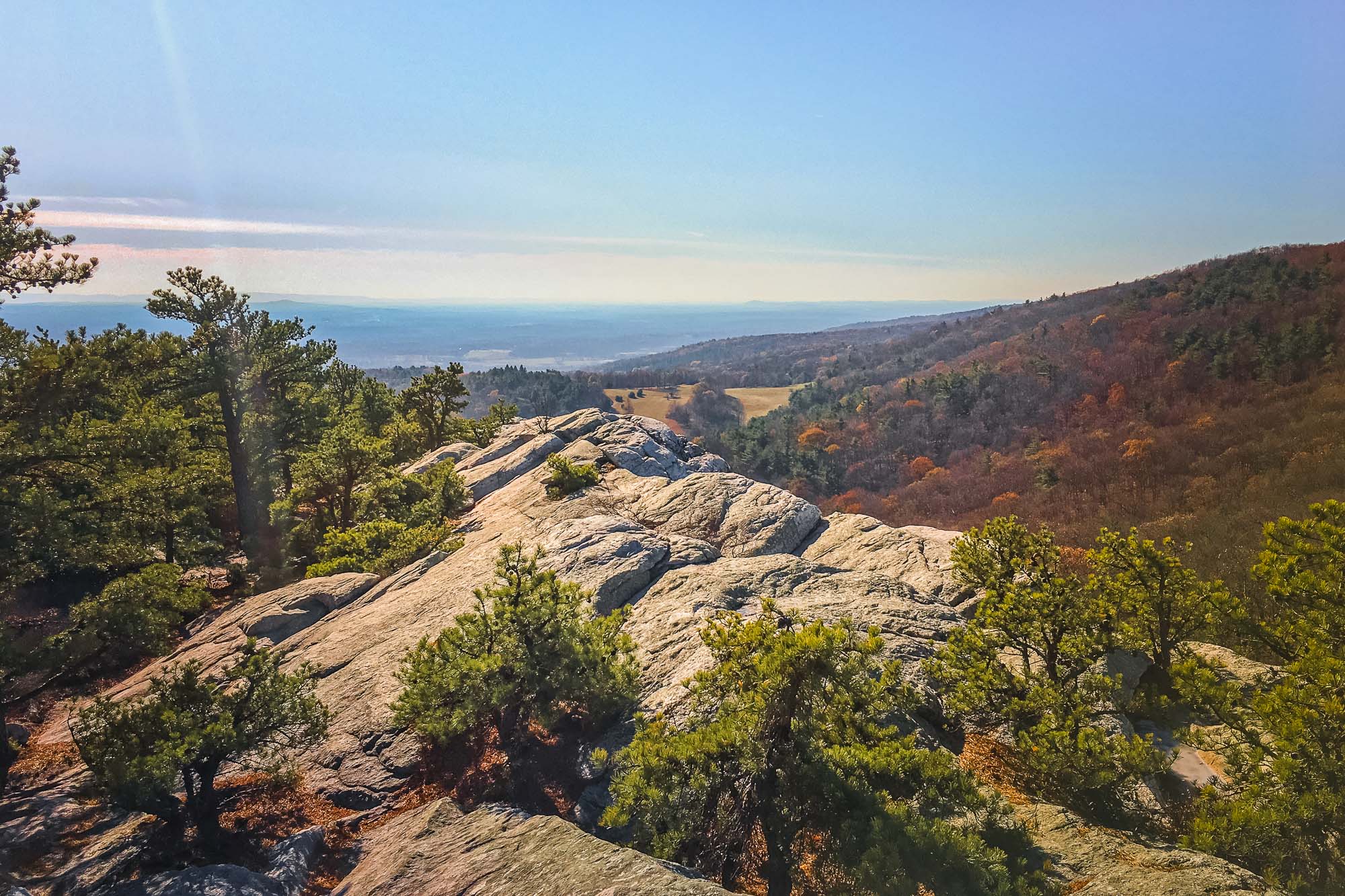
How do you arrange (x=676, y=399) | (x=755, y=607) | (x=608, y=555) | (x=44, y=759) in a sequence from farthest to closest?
(x=676, y=399), (x=608, y=555), (x=44, y=759), (x=755, y=607)

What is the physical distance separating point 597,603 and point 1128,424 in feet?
157

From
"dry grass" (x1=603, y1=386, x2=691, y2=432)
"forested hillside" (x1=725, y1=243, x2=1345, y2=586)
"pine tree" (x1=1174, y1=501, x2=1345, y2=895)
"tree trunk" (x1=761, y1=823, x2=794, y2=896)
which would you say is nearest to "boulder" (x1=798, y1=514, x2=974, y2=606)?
"pine tree" (x1=1174, y1=501, x2=1345, y2=895)

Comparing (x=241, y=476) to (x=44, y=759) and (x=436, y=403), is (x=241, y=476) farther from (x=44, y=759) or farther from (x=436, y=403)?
(x=44, y=759)

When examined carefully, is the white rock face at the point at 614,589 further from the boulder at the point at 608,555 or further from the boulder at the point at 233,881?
the boulder at the point at 233,881

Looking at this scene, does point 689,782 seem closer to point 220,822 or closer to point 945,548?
point 220,822

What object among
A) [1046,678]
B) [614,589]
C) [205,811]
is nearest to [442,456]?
[614,589]

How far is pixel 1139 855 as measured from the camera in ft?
22.3

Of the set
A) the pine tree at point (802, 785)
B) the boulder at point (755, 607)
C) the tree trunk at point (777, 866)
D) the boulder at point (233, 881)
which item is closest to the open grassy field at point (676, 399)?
the boulder at point (755, 607)

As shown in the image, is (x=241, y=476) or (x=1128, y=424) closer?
(x=241, y=476)

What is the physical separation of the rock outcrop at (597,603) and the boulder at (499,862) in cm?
2

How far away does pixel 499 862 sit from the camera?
22.2 ft

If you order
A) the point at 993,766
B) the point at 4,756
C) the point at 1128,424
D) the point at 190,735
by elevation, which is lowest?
the point at 4,756

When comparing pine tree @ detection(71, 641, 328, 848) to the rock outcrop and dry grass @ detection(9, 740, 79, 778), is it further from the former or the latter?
dry grass @ detection(9, 740, 79, 778)

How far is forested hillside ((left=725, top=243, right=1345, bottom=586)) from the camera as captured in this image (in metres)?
28.8
